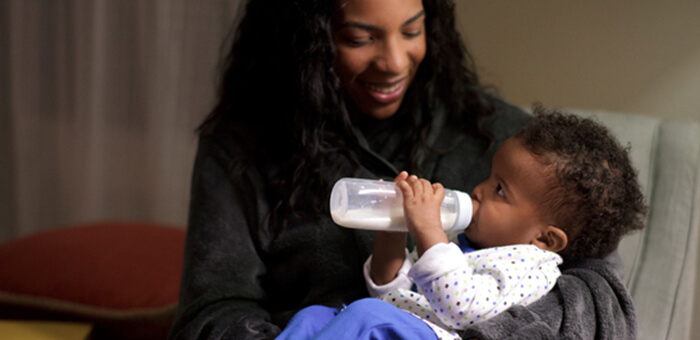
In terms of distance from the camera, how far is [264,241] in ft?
4.35

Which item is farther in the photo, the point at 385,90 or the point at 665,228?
the point at 665,228

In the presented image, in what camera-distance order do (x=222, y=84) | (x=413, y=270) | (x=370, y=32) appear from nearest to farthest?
(x=413, y=270) → (x=370, y=32) → (x=222, y=84)

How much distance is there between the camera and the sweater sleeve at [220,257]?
1218 millimetres

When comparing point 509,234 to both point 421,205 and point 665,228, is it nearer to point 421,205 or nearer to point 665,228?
point 421,205

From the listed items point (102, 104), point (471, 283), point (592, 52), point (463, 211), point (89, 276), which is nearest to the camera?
point (471, 283)

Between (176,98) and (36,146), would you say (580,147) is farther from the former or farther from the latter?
(36,146)

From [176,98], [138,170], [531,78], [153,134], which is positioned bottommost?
[138,170]

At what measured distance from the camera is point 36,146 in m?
2.93

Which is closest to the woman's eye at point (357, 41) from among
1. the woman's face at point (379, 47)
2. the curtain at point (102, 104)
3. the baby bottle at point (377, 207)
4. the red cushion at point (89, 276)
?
the woman's face at point (379, 47)

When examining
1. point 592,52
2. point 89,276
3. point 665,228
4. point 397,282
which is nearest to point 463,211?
point 397,282

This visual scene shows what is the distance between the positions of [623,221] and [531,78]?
31.5 inches

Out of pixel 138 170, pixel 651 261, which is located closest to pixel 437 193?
pixel 651 261

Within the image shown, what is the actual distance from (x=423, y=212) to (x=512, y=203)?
0.60 ft

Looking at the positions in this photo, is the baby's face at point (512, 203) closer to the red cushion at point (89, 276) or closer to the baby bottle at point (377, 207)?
the baby bottle at point (377, 207)
